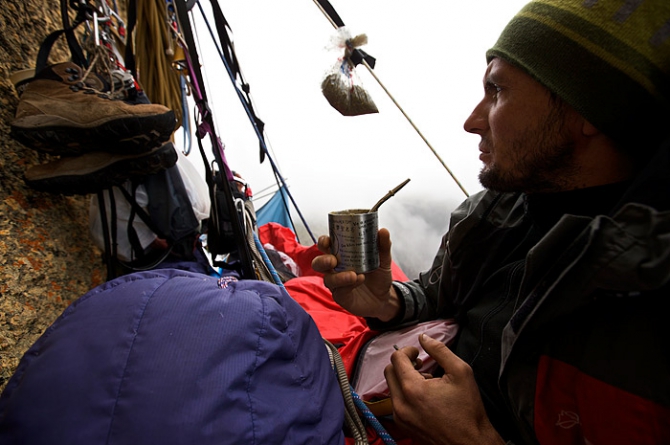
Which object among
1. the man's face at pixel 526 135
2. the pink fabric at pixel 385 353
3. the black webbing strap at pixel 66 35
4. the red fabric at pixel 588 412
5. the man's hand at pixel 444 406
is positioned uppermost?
the black webbing strap at pixel 66 35

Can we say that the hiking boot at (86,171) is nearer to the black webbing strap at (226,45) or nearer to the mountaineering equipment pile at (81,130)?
the mountaineering equipment pile at (81,130)

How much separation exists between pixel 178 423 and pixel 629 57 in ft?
2.66

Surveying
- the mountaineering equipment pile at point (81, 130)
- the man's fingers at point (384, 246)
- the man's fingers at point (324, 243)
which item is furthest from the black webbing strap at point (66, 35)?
the man's fingers at point (384, 246)

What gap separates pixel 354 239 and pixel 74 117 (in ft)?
2.45

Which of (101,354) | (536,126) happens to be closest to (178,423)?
(101,354)

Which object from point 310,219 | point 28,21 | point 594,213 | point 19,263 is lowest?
point 310,219

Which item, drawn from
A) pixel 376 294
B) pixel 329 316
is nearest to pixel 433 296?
pixel 376 294

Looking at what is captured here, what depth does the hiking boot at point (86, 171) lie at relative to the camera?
2.64 feet

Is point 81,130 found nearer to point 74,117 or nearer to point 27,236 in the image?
point 74,117

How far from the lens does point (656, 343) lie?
369 mm

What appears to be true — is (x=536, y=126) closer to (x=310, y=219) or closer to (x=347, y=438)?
(x=347, y=438)

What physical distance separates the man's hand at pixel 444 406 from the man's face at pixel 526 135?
37 cm

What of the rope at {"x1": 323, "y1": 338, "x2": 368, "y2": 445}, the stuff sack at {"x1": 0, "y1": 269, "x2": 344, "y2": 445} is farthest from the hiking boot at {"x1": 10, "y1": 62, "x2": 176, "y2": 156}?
the rope at {"x1": 323, "y1": 338, "x2": 368, "y2": 445}

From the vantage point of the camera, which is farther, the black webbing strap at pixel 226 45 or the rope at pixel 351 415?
the black webbing strap at pixel 226 45
